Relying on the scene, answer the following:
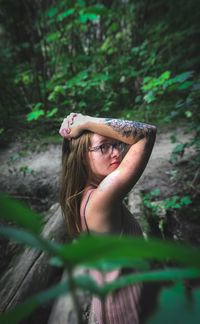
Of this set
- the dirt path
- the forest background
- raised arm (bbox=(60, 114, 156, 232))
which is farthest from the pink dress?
the forest background

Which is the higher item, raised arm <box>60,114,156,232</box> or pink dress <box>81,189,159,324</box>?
raised arm <box>60,114,156,232</box>

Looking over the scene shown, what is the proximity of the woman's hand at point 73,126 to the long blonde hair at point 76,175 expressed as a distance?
3 centimetres

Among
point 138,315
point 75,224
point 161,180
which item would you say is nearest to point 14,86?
point 161,180

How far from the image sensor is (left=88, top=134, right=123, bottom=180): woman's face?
1.59 metres

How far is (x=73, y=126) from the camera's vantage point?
66.1 inches

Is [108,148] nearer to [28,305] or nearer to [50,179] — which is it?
[28,305]

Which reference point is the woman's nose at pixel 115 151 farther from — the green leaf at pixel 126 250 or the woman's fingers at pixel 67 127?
the green leaf at pixel 126 250

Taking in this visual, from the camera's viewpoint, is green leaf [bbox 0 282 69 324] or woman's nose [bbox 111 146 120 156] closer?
green leaf [bbox 0 282 69 324]

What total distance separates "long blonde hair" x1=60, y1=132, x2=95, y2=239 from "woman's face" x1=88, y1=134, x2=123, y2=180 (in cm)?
4

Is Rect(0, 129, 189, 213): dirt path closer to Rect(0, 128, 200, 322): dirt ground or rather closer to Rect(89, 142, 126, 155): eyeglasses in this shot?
Rect(0, 128, 200, 322): dirt ground

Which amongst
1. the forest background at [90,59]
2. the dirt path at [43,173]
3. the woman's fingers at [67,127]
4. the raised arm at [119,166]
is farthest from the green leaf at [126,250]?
the forest background at [90,59]

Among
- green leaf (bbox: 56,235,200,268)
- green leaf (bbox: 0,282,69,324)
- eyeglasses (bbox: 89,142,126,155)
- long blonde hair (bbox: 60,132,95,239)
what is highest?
green leaf (bbox: 56,235,200,268)

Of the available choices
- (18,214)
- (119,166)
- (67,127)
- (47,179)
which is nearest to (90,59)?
(47,179)

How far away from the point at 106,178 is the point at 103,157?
0.66ft
